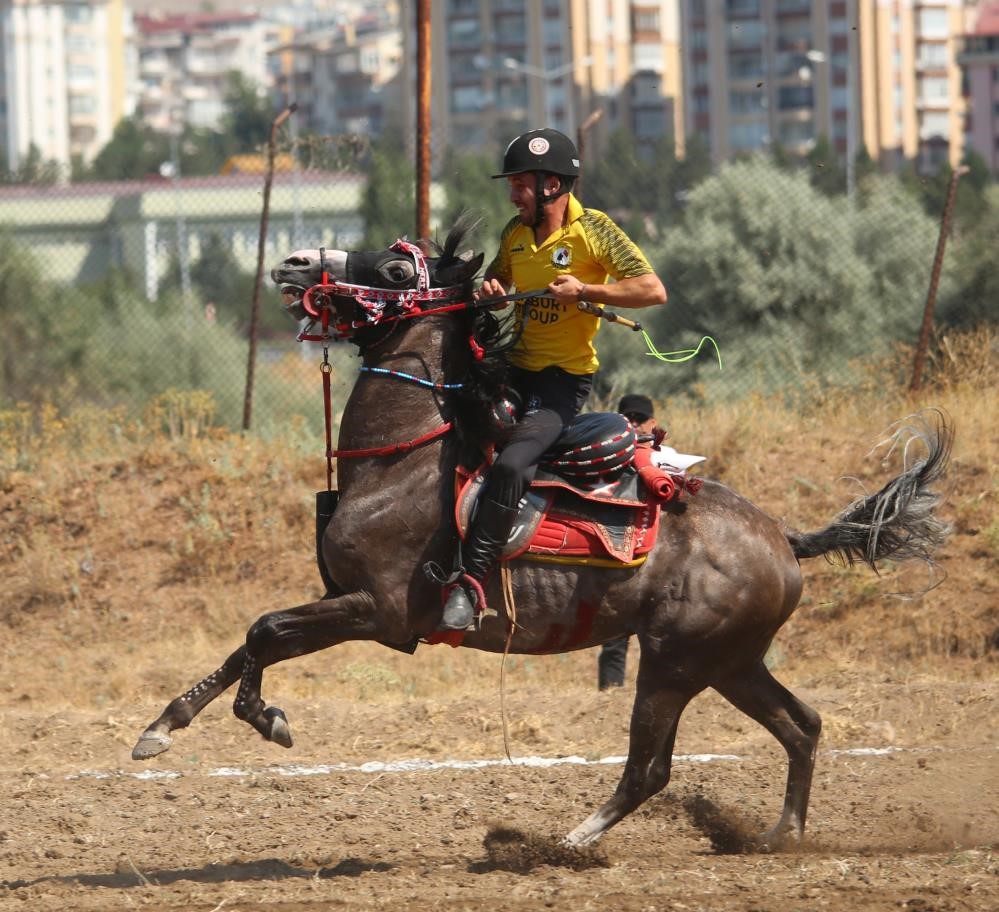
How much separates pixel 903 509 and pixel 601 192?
13218mm

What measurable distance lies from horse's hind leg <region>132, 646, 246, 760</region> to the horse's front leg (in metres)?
0.09

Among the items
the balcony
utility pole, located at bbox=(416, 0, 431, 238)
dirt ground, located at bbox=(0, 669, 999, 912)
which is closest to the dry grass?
dirt ground, located at bbox=(0, 669, 999, 912)

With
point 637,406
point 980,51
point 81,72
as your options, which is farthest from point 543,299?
point 81,72

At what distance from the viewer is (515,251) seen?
24.4 ft

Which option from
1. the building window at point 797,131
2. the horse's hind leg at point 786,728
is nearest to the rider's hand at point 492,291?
the horse's hind leg at point 786,728

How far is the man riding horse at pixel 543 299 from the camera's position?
7184mm

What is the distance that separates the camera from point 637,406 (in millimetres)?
11578

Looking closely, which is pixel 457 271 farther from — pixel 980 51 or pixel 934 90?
pixel 934 90

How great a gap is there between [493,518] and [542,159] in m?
1.55

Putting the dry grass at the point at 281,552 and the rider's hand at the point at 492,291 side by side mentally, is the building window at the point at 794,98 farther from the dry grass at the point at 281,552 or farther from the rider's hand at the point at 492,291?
the rider's hand at the point at 492,291

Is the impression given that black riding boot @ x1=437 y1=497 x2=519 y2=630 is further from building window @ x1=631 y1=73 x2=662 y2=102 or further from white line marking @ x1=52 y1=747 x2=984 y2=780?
building window @ x1=631 y1=73 x2=662 y2=102

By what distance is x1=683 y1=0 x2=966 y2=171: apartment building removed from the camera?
104 m

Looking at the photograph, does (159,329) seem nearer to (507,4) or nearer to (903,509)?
(903,509)

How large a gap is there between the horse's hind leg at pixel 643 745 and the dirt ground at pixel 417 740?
156 millimetres
